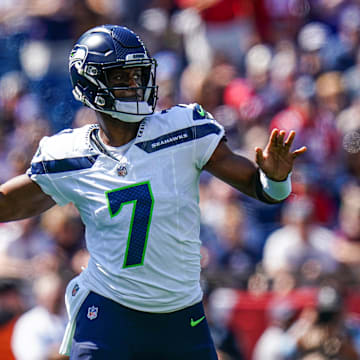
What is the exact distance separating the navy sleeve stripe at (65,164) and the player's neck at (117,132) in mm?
132

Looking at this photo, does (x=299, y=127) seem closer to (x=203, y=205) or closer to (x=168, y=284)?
(x=203, y=205)

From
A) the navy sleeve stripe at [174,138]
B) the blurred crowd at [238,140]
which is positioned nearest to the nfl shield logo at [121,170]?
the navy sleeve stripe at [174,138]

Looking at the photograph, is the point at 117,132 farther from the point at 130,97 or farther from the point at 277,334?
the point at 277,334

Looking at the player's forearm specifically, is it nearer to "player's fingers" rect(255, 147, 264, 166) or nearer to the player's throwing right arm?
"player's fingers" rect(255, 147, 264, 166)

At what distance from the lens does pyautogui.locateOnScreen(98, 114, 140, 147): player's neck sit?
158 inches

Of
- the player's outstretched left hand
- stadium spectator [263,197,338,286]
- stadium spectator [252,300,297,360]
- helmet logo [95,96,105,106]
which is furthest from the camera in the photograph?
stadium spectator [263,197,338,286]

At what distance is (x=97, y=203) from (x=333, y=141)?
15.9 feet

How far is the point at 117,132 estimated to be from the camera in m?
4.03

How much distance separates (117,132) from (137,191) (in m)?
0.36

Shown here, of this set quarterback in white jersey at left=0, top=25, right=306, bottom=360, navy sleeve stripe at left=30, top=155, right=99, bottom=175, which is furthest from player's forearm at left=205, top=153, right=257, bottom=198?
navy sleeve stripe at left=30, top=155, right=99, bottom=175

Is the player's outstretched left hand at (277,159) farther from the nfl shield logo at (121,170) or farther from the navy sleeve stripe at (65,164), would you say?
the navy sleeve stripe at (65,164)

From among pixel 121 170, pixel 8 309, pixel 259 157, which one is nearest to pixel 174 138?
pixel 121 170

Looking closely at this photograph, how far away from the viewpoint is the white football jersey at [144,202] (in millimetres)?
3803

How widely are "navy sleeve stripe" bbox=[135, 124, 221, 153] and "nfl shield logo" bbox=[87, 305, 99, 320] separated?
746 mm
